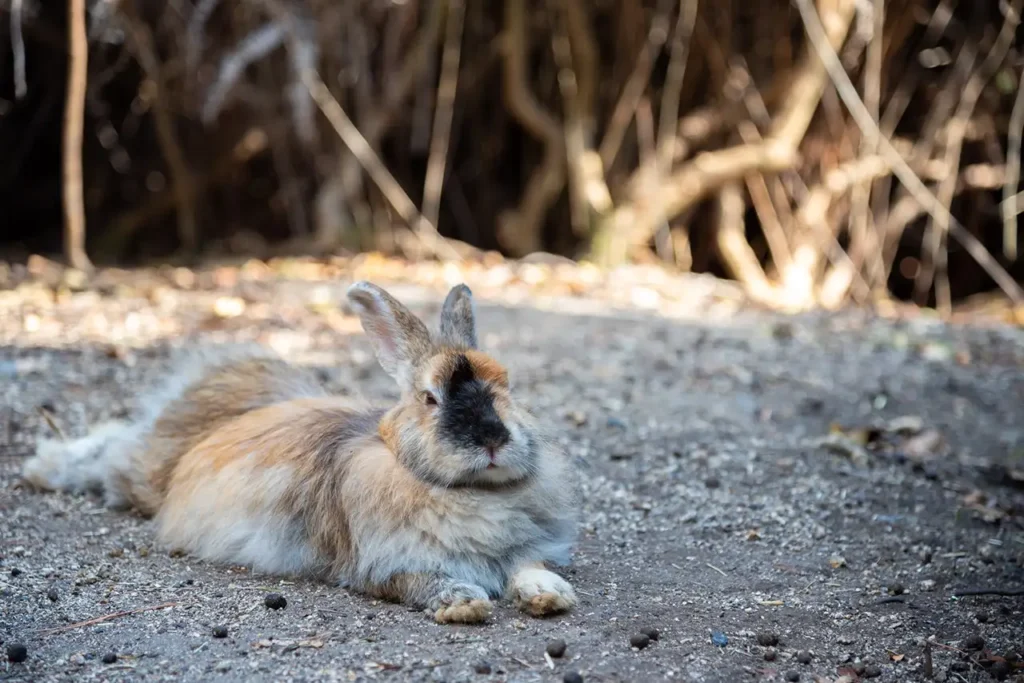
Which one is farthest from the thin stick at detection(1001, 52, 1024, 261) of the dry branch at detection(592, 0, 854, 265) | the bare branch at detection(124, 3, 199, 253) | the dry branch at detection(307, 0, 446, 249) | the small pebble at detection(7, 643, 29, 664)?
the small pebble at detection(7, 643, 29, 664)

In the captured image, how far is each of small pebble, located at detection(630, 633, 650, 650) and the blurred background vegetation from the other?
19.1 feet

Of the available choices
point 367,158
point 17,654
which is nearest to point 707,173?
point 367,158

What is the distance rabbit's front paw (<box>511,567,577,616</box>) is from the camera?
3.13 metres

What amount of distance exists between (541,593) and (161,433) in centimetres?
174

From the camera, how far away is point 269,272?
816 centimetres

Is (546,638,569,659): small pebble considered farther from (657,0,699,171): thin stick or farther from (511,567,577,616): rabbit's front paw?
(657,0,699,171): thin stick

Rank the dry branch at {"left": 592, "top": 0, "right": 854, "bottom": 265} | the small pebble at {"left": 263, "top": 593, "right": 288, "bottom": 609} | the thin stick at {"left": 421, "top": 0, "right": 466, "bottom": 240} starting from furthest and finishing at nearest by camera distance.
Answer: the thin stick at {"left": 421, "top": 0, "right": 466, "bottom": 240} → the dry branch at {"left": 592, "top": 0, "right": 854, "bottom": 265} → the small pebble at {"left": 263, "top": 593, "right": 288, "bottom": 609}

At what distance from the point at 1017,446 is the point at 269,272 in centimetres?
524

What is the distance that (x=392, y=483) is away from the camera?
3.26 m

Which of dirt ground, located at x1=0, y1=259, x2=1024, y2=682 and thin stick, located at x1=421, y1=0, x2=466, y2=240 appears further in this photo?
thin stick, located at x1=421, y1=0, x2=466, y2=240

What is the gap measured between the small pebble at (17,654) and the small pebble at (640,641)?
159cm

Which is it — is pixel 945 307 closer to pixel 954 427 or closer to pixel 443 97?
pixel 954 427

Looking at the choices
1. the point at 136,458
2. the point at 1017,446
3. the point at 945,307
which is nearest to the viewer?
the point at 136,458

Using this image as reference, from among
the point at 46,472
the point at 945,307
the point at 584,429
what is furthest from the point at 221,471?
the point at 945,307
